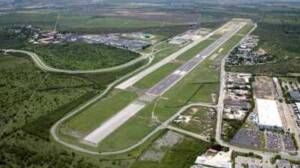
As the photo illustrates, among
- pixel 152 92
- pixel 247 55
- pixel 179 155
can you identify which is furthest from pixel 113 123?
pixel 247 55

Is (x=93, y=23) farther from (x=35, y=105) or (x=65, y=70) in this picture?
(x=35, y=105)

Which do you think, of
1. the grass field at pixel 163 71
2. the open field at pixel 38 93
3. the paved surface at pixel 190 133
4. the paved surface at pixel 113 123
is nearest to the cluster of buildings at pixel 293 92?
the paved surface at pixel 190 133

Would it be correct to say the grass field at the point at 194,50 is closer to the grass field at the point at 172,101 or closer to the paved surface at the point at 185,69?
the paved surface at the point at 185,69

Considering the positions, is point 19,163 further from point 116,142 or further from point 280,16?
point 280,16

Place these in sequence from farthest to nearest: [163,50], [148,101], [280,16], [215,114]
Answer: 1. [280,16]
2. [163,50]
3. [148,101]
4. [215,114]

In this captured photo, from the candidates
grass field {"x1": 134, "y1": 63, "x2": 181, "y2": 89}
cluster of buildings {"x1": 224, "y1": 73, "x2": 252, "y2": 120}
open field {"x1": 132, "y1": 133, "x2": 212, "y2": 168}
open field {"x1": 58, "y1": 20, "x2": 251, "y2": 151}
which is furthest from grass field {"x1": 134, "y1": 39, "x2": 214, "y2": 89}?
open field {"x1": 132, "y1": 133, "x2": 212, "y2": 168}

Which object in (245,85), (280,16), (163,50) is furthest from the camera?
(280,16)

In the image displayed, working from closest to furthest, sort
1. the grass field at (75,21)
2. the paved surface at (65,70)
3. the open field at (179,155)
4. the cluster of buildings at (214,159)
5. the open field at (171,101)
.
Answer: the cluster of buildings at (214,159) → the open field at (179,155) → the open field at (171,101) → the paved surface at (65,70) → the grass field at (75,21)

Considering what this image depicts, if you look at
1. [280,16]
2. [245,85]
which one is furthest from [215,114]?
[280,16]
